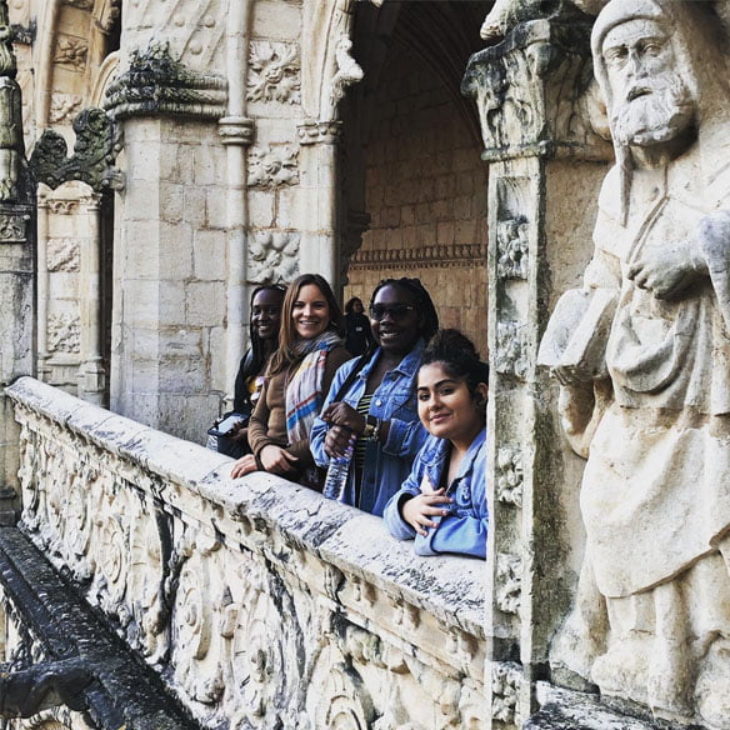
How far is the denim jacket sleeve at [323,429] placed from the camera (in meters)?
4.66

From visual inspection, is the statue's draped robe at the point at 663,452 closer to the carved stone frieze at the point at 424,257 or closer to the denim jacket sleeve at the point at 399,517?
the denim jacket sleeve at the point at 399,517

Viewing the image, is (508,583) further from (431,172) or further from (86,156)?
(431,172)

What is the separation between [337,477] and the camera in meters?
4.58

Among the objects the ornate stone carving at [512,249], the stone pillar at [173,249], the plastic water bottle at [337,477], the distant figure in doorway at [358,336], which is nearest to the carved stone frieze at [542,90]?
the ornate stone carving at [512,249]

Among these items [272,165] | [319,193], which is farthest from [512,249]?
[272,165]

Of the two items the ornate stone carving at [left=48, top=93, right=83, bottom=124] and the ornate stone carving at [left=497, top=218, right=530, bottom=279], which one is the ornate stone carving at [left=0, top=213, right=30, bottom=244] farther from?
the ornate stone carving at [left=497, top=218, right=530, bottom=279]

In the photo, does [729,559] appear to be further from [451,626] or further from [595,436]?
[451,626]

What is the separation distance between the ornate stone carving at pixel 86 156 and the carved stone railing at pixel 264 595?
212 cm

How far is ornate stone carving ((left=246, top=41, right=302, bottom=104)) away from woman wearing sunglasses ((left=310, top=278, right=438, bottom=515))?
4441 mm

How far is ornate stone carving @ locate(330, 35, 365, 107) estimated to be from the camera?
825 centimetres

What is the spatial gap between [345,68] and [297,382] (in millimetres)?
3611

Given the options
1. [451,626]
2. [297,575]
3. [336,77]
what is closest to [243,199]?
[336,77]

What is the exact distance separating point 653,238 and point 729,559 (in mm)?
591

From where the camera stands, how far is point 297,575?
Result: 4.20m
